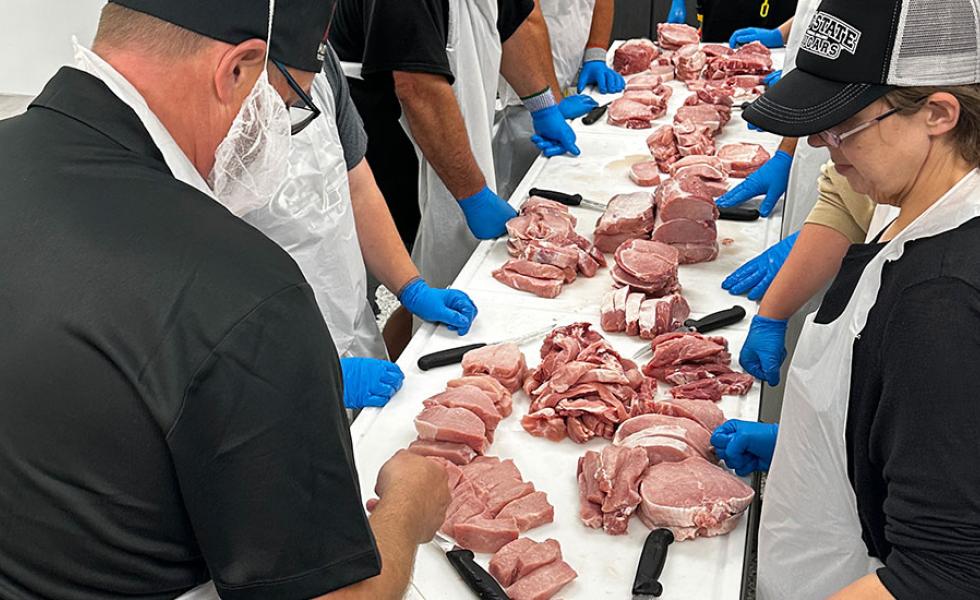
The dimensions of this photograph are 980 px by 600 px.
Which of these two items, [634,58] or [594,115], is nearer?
[594,115]

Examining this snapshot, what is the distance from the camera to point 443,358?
2771 mm

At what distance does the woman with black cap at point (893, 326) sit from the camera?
1414mm

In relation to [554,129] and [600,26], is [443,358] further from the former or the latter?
[600,26]

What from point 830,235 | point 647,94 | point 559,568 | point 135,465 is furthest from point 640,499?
point 647,94

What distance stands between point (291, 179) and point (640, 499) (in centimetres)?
124

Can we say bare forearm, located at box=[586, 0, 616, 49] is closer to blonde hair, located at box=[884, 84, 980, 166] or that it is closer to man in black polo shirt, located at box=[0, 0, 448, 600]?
blonde hair, located at box=[884, 84, 980, 166]

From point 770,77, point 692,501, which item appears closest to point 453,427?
point 692,501

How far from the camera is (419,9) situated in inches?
135

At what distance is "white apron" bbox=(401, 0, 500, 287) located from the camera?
12.6 ft

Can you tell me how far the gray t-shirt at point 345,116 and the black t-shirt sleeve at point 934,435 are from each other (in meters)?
1.89

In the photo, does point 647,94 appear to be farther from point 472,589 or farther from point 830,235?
point 472,589

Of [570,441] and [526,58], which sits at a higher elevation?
[526,58]

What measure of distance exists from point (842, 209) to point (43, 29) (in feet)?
18.9

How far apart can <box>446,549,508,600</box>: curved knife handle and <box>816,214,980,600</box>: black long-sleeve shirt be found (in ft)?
2.46
